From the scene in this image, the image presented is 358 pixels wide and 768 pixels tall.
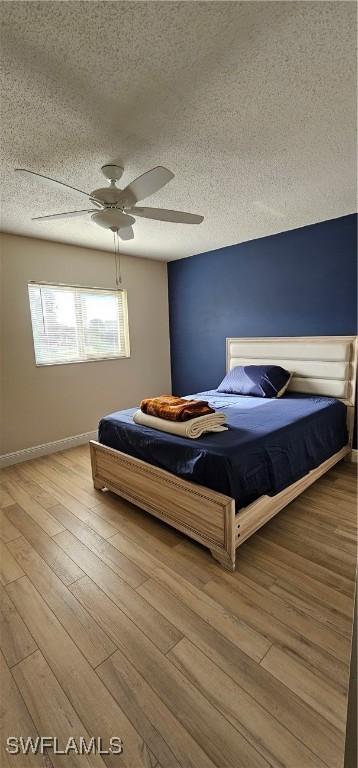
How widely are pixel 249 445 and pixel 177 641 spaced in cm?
103

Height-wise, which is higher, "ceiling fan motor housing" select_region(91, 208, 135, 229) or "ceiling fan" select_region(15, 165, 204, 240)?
"ceiling fan" select_region(15, 165, 204, 240)

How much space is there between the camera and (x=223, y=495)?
1.78m

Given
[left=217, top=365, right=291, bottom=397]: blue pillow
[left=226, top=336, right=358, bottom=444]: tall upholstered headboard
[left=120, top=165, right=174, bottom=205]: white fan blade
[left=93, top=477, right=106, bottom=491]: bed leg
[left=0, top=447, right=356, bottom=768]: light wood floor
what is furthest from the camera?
[left=217, top=365, right=291, bottom=397]: blue pillow

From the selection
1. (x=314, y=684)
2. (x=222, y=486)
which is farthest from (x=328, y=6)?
(x=314, y=684)

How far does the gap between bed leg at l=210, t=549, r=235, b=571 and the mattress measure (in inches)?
10.6

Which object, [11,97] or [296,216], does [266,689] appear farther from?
[296,216]

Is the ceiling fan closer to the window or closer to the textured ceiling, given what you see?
the textured ceiling

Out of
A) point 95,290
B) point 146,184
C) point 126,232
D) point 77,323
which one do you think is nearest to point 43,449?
point 77,323

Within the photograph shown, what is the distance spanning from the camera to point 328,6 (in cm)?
106

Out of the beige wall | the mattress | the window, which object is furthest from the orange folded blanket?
the window

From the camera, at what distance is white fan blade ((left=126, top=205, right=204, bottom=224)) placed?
1.98 metres

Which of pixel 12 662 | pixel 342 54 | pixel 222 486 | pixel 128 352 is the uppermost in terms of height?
pixel 342 54

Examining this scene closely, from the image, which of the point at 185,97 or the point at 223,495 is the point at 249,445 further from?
the point at 185,97

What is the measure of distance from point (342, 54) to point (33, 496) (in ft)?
10.9
